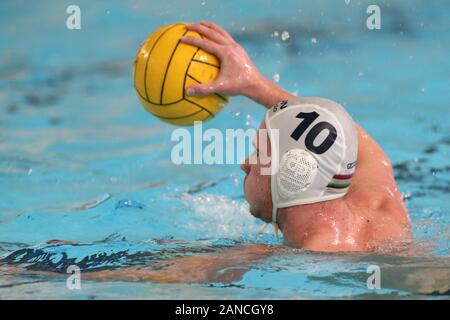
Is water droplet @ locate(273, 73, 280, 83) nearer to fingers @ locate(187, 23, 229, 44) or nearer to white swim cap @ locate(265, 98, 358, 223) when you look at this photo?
fingers @ locate(187, 23, 229, 44)

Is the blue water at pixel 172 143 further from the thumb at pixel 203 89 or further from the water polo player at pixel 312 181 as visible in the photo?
the thumb at pixel 203 89

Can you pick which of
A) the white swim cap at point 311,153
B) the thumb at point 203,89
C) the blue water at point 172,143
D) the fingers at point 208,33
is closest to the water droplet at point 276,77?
the blue water at point 172,143

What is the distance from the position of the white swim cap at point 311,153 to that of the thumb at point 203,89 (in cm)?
35

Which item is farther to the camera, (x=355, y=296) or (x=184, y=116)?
(x=184, y=116)

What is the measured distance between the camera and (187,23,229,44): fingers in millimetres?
3427

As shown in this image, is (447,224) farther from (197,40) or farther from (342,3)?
(342,3)

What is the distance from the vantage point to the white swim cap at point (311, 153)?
3041 millimetres

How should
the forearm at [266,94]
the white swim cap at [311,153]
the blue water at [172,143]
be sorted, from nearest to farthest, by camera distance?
1. the blue water at [172,143]
2. the white swim cap at [311,153]
3. the forearm at [266,94]

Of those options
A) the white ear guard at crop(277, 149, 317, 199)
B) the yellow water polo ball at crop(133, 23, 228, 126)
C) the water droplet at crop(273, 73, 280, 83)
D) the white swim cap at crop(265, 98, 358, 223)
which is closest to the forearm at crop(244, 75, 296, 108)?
the yellow water polo ball at crop(133, 23, 228, 126)

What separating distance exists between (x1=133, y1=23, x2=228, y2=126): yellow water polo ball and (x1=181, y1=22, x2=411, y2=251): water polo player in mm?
41

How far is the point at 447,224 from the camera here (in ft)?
13.6

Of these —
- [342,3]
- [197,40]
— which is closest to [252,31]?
[342,3]

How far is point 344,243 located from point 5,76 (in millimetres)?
4397

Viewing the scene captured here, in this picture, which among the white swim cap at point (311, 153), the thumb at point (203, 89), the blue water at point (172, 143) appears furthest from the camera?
the thumb at point (203, 89)
